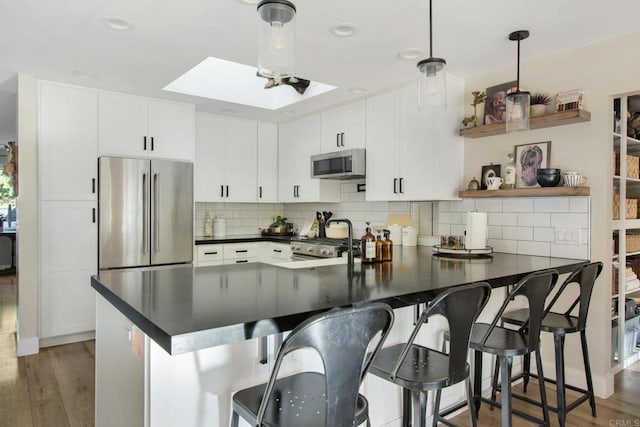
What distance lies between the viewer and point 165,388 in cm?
142

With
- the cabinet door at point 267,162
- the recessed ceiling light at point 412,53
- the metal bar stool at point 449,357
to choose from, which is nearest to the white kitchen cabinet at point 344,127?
the cabinet door at point 267,162

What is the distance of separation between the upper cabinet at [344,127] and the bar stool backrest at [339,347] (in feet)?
9.99

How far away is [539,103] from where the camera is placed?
2.96 metres

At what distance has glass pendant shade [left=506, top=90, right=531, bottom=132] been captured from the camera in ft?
8.40

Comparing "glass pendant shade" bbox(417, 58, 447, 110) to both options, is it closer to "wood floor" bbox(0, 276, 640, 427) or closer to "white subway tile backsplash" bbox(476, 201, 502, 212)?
"white subway tile backsplash" bbox(476, 201, 502, 212)

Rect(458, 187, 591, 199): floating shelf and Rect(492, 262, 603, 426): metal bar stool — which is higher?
Rect(458, 187, 591, 199): floating shelf

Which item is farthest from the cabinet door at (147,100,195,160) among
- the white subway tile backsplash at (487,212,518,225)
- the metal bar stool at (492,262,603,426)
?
the metal bar stool at (492,262,603,426)

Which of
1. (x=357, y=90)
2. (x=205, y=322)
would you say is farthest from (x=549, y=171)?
(x=205, y=322)

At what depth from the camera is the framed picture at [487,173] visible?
3.29 metres

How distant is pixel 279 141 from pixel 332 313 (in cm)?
430

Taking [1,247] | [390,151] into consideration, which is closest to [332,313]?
[390,151]

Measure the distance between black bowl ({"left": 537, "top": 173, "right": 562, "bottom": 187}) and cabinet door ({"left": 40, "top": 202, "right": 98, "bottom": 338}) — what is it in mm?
3725

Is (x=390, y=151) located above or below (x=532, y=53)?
below

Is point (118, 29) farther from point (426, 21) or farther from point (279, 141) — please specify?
point (279, 141)
